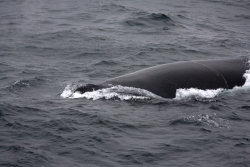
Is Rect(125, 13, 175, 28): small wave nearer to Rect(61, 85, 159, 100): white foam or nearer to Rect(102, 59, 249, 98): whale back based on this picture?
Rect(102, 59, 249, 98): whale back

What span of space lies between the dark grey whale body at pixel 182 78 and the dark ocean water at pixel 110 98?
49 cm

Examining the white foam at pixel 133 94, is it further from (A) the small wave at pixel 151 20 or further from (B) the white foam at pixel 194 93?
(A) the small wave at pixel 151 20

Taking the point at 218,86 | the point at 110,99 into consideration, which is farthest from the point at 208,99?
the point at 110,99

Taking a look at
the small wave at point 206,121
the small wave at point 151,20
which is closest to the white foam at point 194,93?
the small wave at point 206,121

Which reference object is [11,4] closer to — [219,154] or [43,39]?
[43,39]

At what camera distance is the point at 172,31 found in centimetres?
3045

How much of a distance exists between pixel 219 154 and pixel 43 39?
18.6 meters

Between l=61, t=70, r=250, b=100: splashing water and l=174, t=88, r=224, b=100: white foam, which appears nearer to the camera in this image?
l=61, t=70, r=250, b=100: splashing water

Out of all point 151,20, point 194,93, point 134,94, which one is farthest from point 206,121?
point 151,20

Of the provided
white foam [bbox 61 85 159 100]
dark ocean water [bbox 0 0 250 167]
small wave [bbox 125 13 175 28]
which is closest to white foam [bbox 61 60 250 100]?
white foam [bbox 61 85 159 100]

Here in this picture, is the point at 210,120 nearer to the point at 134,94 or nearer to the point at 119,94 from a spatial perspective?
the point at 134,94

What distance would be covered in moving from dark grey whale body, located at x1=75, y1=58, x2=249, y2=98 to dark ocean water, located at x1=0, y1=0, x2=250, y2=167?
490mm

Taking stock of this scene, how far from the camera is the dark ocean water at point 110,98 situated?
38.5 ft

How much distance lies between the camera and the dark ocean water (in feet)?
Result: 38.5
